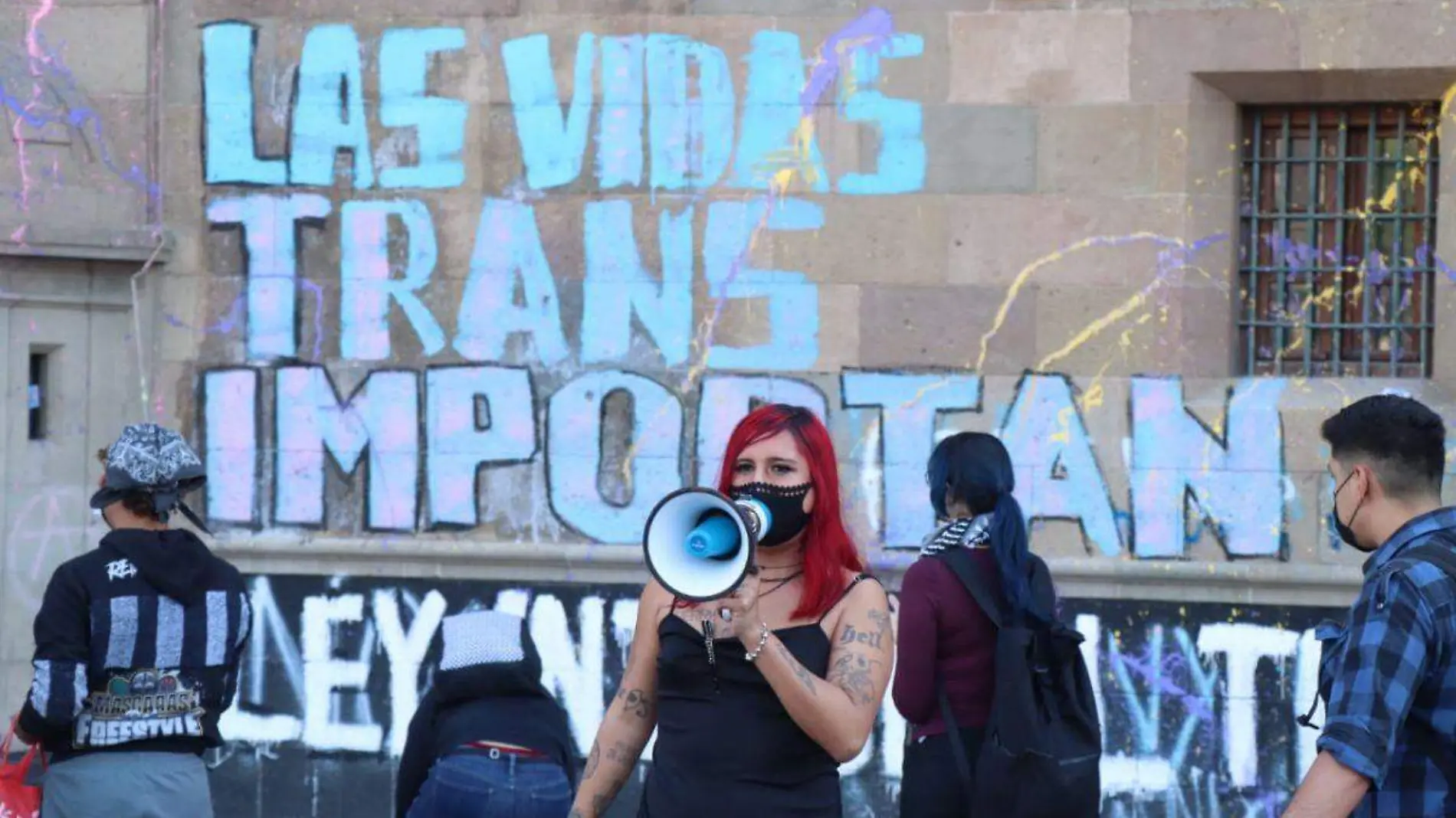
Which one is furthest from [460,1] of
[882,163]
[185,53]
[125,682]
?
[125,682]

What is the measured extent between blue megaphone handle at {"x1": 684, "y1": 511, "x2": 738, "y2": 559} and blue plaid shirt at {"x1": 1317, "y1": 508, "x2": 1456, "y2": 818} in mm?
1247

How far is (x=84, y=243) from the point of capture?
10.9 m

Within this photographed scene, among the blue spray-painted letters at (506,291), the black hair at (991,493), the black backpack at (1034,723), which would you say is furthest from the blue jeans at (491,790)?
the blue spray-painted letters at (506,291)

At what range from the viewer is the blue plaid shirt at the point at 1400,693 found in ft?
15.2

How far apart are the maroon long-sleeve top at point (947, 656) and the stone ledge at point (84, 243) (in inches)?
213

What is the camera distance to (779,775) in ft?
16.6

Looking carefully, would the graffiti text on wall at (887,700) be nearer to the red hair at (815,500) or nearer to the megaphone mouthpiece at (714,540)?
the red hair at (815,500)

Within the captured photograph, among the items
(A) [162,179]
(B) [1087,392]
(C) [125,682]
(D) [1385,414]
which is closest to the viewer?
(D) [1385,414]

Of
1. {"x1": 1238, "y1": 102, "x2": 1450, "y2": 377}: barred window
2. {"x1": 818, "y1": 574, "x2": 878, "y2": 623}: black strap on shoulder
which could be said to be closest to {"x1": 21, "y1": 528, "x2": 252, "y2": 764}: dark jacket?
{"x1": 818, "y1": 574, "x2": 878, "y2": 623}: black strap on shoulder

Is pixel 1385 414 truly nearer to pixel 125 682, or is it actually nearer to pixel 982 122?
pixel 125 682

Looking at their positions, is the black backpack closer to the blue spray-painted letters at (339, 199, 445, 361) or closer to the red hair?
the red hair

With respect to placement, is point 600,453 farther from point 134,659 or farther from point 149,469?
point 134,659

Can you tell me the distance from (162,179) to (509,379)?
193 centimetres

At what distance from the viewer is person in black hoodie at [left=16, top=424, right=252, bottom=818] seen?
21.3 feet
